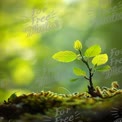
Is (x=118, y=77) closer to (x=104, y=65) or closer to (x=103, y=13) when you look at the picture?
(x=104, y=65)

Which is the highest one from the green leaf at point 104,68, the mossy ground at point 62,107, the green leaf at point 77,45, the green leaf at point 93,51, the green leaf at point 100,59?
the green leaf at point 77,45

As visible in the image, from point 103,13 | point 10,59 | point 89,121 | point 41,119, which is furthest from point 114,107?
point 10,59

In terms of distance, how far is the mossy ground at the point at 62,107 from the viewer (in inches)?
50.8

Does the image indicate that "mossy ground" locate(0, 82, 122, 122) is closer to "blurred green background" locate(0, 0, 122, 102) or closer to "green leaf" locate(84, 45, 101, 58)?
"blurred green background" locate(0, 0, 122, 102)

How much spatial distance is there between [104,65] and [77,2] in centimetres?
35

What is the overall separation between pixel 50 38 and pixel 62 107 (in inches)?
13.8

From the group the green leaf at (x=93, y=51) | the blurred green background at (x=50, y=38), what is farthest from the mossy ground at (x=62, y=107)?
the green leaf at (x=93, y=51)

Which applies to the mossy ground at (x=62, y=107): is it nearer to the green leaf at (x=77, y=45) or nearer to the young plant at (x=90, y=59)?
the young plant at (x=90, y=59)

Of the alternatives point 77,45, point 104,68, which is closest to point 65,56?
point 77,45

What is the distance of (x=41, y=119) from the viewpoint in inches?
51.8

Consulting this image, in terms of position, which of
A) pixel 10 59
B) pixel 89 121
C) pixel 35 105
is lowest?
pixel 89 121

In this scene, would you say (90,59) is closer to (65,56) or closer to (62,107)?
(65,56)

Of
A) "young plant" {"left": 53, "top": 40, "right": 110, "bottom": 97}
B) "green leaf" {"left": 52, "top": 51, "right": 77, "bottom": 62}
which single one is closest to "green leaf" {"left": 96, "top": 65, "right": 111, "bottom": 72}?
"young plant" {"left": 53, "top": 40, "right": 110, "bottom": 97}

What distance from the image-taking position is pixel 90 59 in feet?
4.45
